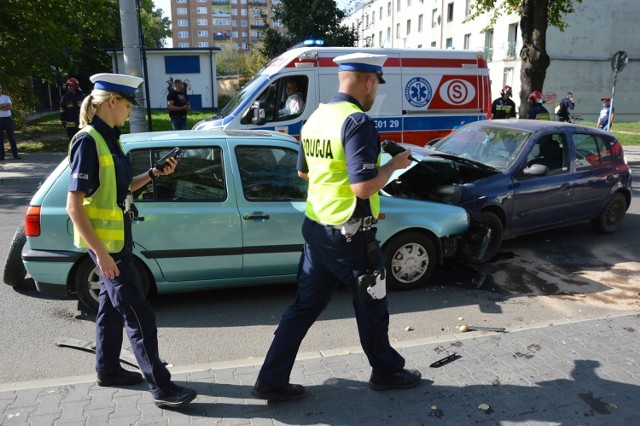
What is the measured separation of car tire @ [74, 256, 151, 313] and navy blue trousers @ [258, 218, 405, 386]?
5.83 ft

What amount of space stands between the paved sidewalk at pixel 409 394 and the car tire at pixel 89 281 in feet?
3.68

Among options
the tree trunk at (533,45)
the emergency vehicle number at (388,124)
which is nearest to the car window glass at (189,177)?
the emergency vehicle number at (388,124)

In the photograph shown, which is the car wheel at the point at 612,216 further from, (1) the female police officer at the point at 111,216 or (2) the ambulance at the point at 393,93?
(1) the female police officer at the point at 111,216

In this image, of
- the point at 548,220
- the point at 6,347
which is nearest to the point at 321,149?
the point at 6,347

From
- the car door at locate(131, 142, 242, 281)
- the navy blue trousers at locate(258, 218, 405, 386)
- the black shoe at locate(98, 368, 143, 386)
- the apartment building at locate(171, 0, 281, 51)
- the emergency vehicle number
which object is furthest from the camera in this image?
the apartment building at locate(171, 0, 281, 51)

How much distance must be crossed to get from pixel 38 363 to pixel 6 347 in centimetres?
43

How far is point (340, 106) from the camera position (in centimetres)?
288

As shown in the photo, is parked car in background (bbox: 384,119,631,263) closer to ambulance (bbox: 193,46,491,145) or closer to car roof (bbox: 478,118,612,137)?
car roof (bbox: 478,118,612,137)

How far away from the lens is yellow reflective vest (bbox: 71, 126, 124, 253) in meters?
2.83

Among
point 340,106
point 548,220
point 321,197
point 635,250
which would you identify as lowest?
point 635,250

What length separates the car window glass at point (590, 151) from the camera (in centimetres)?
713

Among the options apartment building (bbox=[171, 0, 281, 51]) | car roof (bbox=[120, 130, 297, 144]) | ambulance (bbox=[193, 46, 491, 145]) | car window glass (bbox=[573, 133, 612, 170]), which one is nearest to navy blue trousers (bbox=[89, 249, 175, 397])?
car roof (bbox=[120, 130, 297, 144])

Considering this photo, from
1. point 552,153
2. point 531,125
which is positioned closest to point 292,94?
point 531,125

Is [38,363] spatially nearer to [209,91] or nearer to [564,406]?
[564,406]
